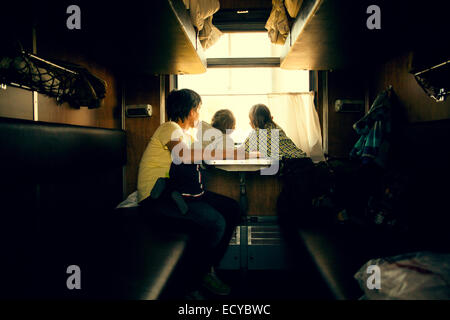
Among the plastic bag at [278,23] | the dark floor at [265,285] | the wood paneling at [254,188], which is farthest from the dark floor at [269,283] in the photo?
the plastic bag at [278,23]

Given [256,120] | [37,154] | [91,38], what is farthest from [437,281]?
[91,38]

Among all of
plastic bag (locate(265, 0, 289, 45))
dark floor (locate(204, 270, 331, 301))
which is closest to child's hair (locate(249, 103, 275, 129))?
plastic bag (locate(265, 0, 289, 45))

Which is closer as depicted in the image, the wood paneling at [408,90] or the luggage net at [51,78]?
the luggage net at [51,78]

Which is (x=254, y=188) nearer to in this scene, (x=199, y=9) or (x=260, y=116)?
(x=260, y=116)

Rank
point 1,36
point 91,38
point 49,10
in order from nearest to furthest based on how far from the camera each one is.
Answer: point 1,36, point 49,10, point 91,38

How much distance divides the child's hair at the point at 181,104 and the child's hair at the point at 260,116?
84 centimetres

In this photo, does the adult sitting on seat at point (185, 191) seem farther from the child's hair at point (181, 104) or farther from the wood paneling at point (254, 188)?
the wood paneling at point (254, 188)

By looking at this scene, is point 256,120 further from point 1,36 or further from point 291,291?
point 1,36

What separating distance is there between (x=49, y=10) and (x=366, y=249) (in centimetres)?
181

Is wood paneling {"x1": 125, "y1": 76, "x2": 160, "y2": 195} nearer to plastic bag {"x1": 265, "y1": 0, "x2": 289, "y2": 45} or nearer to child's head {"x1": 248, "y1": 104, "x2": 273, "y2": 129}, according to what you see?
child's head {"x1": 248, "y1": 104, "x2": 273, "y2": 129}

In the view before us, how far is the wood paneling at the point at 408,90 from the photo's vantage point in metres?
1.54

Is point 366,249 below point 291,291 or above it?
above

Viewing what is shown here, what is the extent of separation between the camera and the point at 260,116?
228cm

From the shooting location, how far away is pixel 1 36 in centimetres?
97
